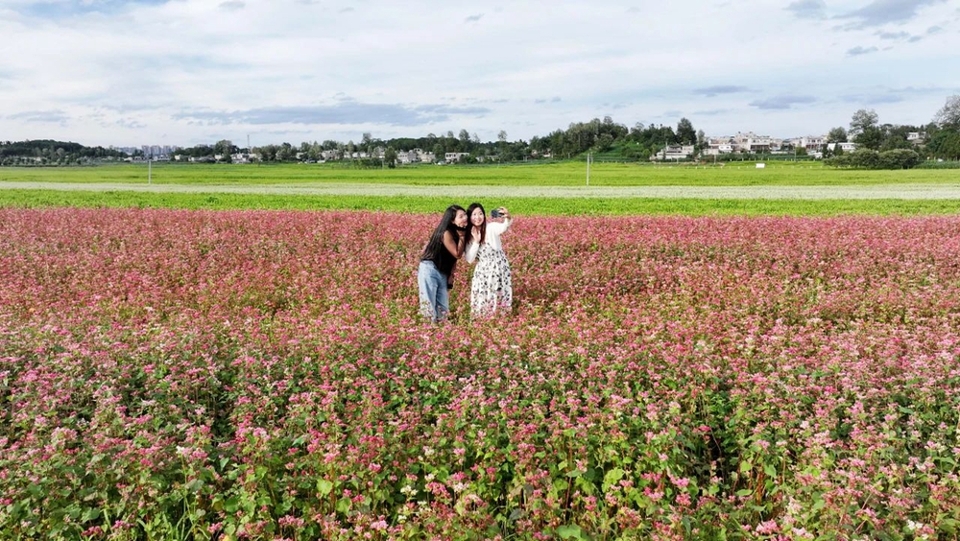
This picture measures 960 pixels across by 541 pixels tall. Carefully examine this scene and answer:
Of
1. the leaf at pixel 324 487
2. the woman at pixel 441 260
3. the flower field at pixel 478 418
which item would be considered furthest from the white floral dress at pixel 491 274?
the leaf at pixel 324 487

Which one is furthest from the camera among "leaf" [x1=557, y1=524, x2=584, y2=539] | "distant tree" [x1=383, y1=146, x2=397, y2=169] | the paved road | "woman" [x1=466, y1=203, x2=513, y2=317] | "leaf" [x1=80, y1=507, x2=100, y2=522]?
"distant tree" [x1=383, y1=146, x2=397, y2=169]

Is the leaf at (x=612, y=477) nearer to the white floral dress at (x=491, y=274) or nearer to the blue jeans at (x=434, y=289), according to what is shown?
the blue jeans at (x=434, y=289)

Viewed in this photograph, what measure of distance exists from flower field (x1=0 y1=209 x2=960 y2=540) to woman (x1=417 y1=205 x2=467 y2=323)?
37 centimetres

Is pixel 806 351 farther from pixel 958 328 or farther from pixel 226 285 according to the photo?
pixel 226 285

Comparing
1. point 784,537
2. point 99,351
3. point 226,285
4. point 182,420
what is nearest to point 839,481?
point 784,537

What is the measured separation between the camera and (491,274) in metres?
9.39

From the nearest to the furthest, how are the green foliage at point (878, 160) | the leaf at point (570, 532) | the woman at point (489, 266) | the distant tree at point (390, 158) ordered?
the leaf at point (570, 532) → the woman at point (489, 266) → the green foliage at point (878, 160) → the distant tree at point (390, 158)

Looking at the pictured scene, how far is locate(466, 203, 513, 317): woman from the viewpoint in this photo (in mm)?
9367

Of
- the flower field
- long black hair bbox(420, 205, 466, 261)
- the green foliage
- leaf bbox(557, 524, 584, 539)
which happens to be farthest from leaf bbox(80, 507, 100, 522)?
the green foliage

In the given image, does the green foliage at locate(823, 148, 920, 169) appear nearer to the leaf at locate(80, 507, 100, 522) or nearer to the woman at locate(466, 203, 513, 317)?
the woman at locate(466, 203, 513, 317)

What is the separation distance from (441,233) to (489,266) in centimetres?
78

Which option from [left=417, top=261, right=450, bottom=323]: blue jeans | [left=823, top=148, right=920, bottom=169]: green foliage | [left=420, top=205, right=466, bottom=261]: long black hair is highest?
[left=823, top=148, right=920, bottom=169]: green foliage

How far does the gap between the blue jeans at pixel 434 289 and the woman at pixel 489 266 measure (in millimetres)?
400

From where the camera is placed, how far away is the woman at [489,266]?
937cm
